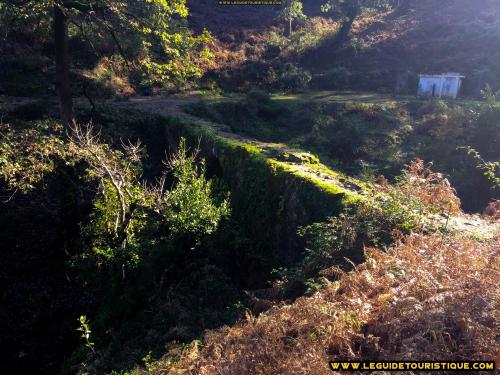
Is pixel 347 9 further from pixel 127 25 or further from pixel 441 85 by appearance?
pixel 127 25

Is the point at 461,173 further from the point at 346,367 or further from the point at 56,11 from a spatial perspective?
the point at 56,11

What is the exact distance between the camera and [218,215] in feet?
34.1

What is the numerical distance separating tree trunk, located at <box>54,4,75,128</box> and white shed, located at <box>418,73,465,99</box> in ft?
66.7

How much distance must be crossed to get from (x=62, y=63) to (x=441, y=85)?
21158 millimetres

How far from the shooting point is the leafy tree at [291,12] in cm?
3086

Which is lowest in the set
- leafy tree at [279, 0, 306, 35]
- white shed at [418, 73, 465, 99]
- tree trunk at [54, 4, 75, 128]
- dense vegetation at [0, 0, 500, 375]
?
dense vegetation at [0, 0, 500, 375]

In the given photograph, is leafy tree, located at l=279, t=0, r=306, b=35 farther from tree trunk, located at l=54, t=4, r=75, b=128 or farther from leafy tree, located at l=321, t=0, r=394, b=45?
tree trunk, located at l=54, t=4, r=75, b=128

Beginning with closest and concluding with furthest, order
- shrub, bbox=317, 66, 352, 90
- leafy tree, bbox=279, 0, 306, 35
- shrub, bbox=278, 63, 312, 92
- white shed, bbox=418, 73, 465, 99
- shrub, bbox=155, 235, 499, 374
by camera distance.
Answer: shrub, bbox=155, 235, 499, 374
white shed, bbox=418, 73, 465, 99
shrub, bbox=278, 63, 312, 92
shrub, bbox=317, 66, 352, 90
leafy tree, bbox=279, 0, 306, 35

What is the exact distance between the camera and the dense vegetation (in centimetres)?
554

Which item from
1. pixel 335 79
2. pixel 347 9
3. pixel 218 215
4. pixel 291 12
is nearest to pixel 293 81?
pixel 335 79

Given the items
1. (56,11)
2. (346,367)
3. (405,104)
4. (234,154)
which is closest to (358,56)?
(405,104)

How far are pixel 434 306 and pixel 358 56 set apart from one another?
2919 centimetres

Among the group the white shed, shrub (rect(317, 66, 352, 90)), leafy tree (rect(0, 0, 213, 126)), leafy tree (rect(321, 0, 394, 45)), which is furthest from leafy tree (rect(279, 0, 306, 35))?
leafy tree (rect(0, 0, 213, 126))

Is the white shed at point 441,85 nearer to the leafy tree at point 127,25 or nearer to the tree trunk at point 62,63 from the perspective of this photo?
the leafy tree at point 127,25
